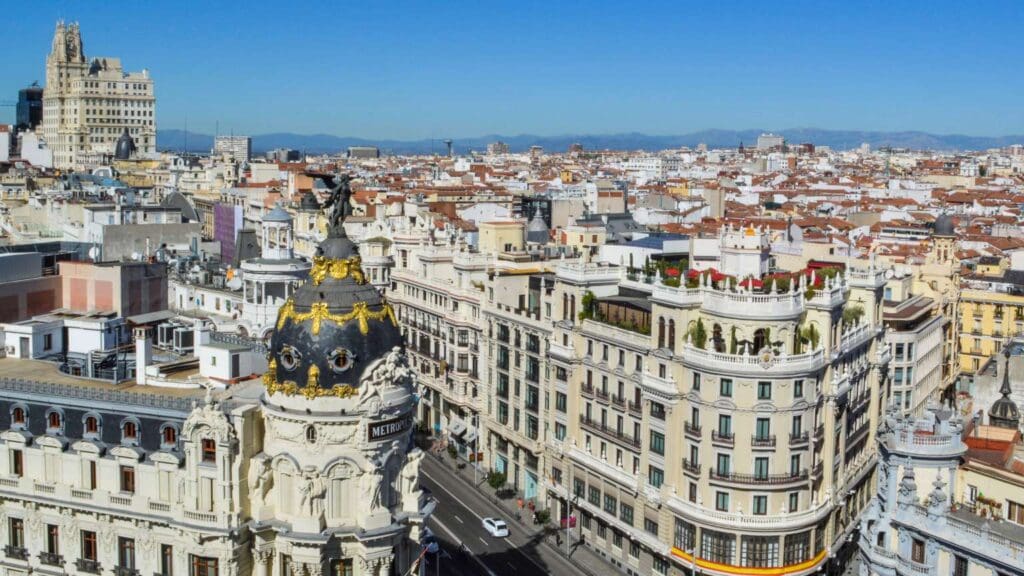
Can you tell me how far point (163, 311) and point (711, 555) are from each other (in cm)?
4284

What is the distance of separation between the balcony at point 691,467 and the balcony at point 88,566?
3590cm

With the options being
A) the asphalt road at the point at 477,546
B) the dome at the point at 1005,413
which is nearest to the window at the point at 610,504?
the asphalt road at the point at 477,546

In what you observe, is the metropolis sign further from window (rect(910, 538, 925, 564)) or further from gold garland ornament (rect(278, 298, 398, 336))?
window (rect(910, 538, 925, 564))

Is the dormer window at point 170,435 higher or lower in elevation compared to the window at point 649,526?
higher

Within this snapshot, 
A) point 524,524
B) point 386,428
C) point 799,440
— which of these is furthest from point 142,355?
point 799,440

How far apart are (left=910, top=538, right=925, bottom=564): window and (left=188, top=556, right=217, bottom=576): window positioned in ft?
104

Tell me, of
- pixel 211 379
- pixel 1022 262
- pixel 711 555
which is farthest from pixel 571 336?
pixel 1022 262

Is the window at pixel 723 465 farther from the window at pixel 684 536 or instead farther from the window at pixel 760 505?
the window at pixel 684 536

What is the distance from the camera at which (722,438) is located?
7225 centimetres

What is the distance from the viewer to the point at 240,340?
236 ft

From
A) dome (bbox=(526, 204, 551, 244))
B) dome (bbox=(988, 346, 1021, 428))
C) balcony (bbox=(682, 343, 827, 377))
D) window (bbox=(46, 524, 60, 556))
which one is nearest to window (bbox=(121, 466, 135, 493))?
window (bbox=(46, 524, 60, 556))

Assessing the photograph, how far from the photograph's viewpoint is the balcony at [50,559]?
5544 cm

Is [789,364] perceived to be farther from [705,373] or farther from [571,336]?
[571,336]

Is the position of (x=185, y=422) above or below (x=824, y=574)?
above
